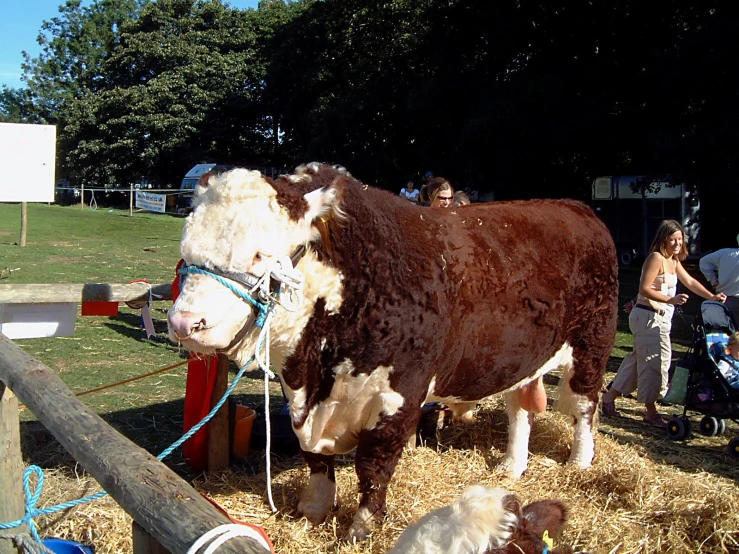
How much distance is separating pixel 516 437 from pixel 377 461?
1640 mm

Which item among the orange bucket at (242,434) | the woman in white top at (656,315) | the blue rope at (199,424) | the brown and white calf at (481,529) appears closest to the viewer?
the brown and white calf at (481,529)

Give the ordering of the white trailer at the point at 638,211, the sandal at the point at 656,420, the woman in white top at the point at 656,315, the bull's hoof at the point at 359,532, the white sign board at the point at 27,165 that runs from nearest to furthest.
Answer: the bull's hoof at the point at 359,532 → the woman in white top at the point at 656,315 → the sandal at the point at 656,420 → the white sign board at the point at 27,165 → the white trailer at the point at 638,211

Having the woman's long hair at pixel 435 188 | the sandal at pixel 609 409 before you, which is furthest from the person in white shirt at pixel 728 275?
the woman's long hair at pixel 435 188

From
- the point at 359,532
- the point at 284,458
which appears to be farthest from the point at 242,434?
the point at 359,532

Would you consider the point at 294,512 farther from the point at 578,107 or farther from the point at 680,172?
the point at 578,107

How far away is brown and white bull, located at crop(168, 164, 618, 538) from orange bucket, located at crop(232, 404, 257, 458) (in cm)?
105

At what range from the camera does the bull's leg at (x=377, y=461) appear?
3.48 meters

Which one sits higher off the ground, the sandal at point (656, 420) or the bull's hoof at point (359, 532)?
the bull's hoof at point (359, 532)

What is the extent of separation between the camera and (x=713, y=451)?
5.65 meters

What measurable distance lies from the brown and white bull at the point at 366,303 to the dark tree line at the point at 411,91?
11.7 meters

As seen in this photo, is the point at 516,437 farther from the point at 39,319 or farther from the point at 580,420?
the point at 39,319

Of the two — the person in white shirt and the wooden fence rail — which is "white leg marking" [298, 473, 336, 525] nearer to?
the wooden fence rail

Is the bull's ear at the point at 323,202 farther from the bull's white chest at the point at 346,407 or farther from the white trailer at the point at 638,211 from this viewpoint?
the white trailer at the point at 638,211

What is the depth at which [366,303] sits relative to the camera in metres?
3.34
